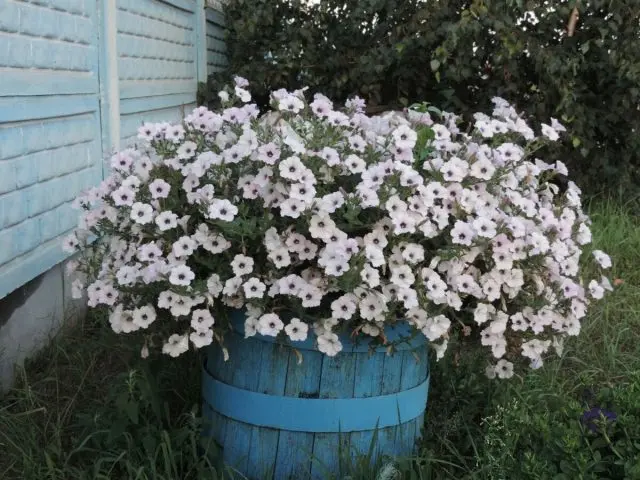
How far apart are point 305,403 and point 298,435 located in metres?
0.10

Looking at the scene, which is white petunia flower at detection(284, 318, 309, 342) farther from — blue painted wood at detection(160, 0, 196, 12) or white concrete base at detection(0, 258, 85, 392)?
blue painted wood at detection(160, 0, 196, 12)

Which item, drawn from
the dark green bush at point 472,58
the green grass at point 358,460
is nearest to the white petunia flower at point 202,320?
the green grass at point 358,460

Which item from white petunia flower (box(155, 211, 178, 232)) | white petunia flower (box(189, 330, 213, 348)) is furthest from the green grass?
white petunia flower (box(155, 211, 178, 232))

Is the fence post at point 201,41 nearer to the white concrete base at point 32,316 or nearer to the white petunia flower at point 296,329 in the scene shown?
the white concrete base at point 32,316

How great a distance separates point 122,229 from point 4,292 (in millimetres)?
777

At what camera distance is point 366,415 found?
2002 millimetres

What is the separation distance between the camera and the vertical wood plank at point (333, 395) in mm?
1960

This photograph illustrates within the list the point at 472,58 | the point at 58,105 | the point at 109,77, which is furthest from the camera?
the point at 472,58

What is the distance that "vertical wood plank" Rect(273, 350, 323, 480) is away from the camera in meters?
1.95

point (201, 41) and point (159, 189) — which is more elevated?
point (201, 41)

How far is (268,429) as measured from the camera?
2.00 m

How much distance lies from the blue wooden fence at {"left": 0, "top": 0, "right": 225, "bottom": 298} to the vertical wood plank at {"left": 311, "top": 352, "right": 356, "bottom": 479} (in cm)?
108

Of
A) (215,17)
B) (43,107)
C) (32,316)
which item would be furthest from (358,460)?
(215,17)

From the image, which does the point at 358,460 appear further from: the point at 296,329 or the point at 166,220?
the point at 166,220
